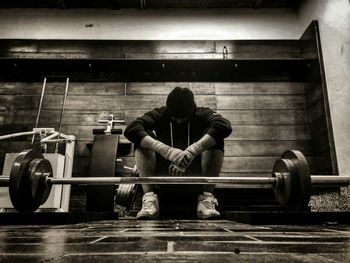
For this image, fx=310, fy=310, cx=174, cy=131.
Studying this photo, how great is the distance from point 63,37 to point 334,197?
377cm

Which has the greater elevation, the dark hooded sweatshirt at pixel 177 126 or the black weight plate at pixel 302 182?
the dark hooded sweatshirt at pixel 177 126

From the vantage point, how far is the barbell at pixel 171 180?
62.6 inches

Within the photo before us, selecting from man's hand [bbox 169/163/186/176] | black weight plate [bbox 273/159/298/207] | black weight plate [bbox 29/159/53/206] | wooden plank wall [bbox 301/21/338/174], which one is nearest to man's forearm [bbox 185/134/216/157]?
man's hand [bbox 169/163/186/176]

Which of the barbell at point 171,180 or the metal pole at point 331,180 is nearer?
the barbell at point 171,180

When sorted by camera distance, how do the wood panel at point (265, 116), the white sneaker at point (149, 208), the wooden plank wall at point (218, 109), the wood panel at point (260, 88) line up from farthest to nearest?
the wood panel at point (260, 88) < the wood panel at point (265, 116) < the wooden plank wall at point (218, 109) < the white sneaker at point (149, 208)

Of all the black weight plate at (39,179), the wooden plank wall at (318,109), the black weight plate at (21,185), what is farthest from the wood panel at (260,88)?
the black weight plate at (21,185)

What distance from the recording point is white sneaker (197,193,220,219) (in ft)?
6.75

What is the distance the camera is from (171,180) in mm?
1738

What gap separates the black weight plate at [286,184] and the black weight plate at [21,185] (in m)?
1.39

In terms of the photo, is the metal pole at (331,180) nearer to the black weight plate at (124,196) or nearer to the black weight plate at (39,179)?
the black weight plate at (124,196)

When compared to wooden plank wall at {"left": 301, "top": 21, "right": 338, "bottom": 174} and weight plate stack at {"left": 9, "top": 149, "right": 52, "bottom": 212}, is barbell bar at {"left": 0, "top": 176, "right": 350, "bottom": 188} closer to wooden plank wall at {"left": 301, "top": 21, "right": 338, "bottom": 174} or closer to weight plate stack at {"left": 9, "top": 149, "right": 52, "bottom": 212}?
weight plate stack at {"left": 9, "top": 149, "right": 52, "bottom": 212}

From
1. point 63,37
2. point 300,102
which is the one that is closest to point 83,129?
point 63,37

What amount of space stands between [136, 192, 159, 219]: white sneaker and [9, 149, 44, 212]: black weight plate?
655mm

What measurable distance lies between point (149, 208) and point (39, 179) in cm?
71
